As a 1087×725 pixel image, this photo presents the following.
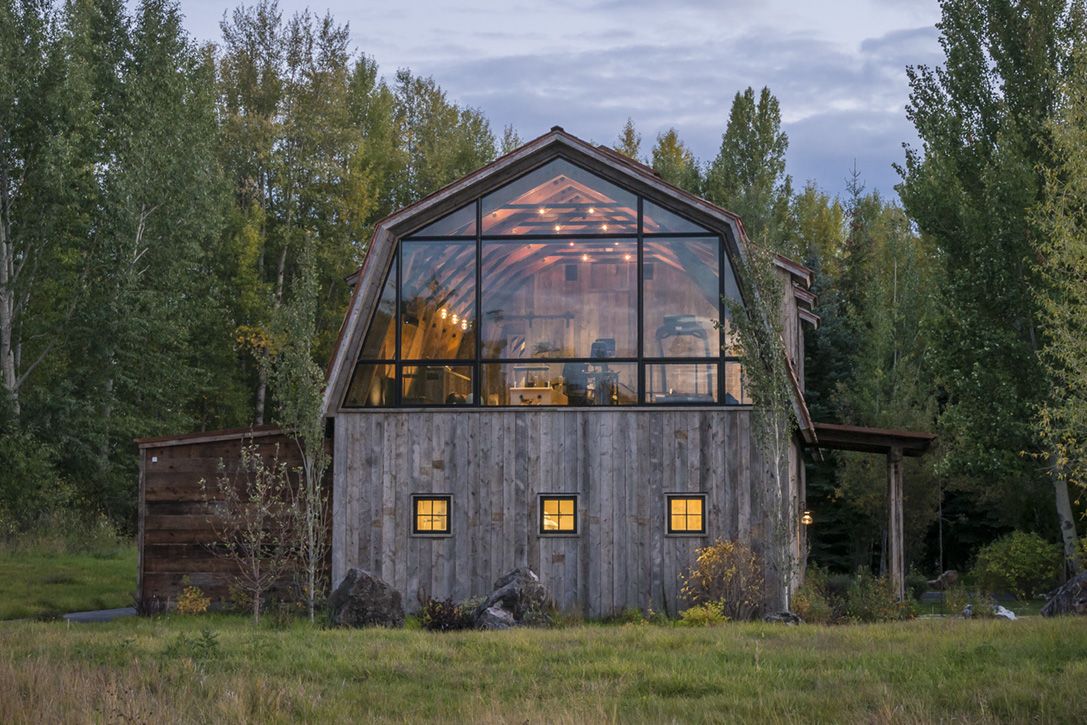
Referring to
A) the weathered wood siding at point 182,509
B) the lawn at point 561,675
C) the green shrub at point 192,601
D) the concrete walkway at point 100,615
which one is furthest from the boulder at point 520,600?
the concrete walkway at point 100,615

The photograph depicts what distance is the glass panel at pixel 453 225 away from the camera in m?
20.8

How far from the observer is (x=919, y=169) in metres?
28.3

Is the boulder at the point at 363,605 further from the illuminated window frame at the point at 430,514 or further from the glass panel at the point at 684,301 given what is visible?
the glass panel at the point at 684,301

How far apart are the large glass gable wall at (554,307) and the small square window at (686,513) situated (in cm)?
146

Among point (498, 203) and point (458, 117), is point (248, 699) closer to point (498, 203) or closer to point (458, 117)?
point (498, 203)

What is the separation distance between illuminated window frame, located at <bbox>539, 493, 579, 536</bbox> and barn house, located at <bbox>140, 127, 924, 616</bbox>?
4 cm

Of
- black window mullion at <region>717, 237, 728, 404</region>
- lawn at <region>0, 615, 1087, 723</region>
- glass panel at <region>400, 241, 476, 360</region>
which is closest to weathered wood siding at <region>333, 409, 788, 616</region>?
black window mullion at <region>717, 237, 728, 404</region>

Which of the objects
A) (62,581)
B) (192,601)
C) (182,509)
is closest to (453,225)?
(182,509)

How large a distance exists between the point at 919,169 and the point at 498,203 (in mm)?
11639

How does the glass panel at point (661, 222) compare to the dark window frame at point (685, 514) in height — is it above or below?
above

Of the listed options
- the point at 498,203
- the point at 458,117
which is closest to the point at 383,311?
the point at 498,203

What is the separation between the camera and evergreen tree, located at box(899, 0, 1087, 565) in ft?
81.2

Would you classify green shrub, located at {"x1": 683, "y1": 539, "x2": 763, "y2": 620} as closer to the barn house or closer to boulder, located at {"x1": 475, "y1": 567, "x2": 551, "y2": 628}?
the barn house

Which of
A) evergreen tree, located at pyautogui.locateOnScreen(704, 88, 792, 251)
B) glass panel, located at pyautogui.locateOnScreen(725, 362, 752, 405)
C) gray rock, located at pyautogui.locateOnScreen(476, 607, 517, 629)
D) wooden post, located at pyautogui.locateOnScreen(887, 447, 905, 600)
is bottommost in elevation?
gray rock, located at pyautogui.locateOnScreen(476, 607, 517, 629)
